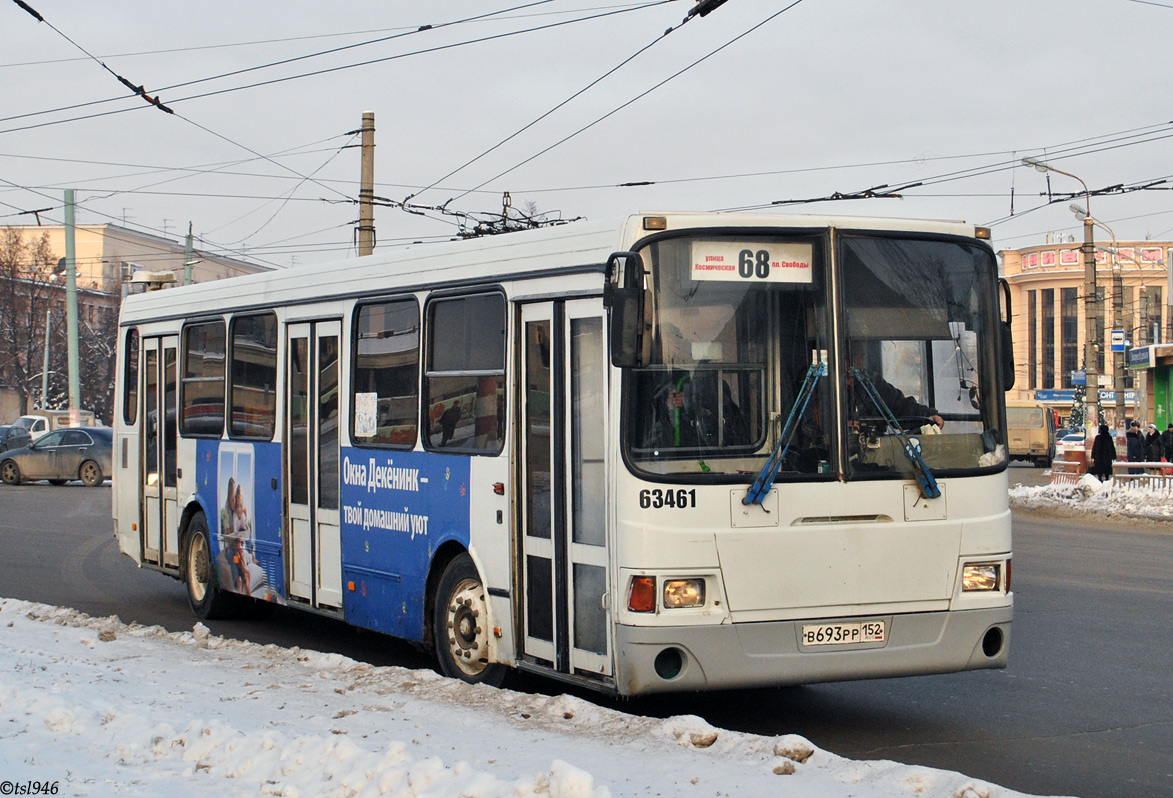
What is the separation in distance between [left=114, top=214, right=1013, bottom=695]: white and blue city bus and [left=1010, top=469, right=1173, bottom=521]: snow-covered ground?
19236 mm

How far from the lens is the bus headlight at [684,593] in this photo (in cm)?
678

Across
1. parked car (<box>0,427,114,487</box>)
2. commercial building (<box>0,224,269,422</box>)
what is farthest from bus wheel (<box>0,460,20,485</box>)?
commercial building (<box>0,224,269,422</box>)

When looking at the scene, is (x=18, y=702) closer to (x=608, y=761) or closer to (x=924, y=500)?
(x=608, y=761)

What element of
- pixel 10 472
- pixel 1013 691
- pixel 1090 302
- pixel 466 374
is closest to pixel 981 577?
pixel 1013 691

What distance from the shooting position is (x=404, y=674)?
27.1 ft

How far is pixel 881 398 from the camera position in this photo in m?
7.16

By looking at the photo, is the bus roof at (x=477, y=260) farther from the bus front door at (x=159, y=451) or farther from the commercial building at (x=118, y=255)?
the commercial building at (x=118, y=255)

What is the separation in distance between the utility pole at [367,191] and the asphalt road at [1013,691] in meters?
8.58

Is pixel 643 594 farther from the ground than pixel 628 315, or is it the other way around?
pixel 628 315

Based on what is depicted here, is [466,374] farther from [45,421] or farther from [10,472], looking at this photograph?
[45,421]

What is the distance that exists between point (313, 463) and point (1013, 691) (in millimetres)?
5289

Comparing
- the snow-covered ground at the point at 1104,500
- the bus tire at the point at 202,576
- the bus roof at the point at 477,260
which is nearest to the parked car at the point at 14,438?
the snow-covered ground at the point at 1104,500

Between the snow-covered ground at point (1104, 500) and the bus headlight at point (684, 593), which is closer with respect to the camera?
the bus headlight at point (684, 593)

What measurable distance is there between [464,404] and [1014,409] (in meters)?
54.3
